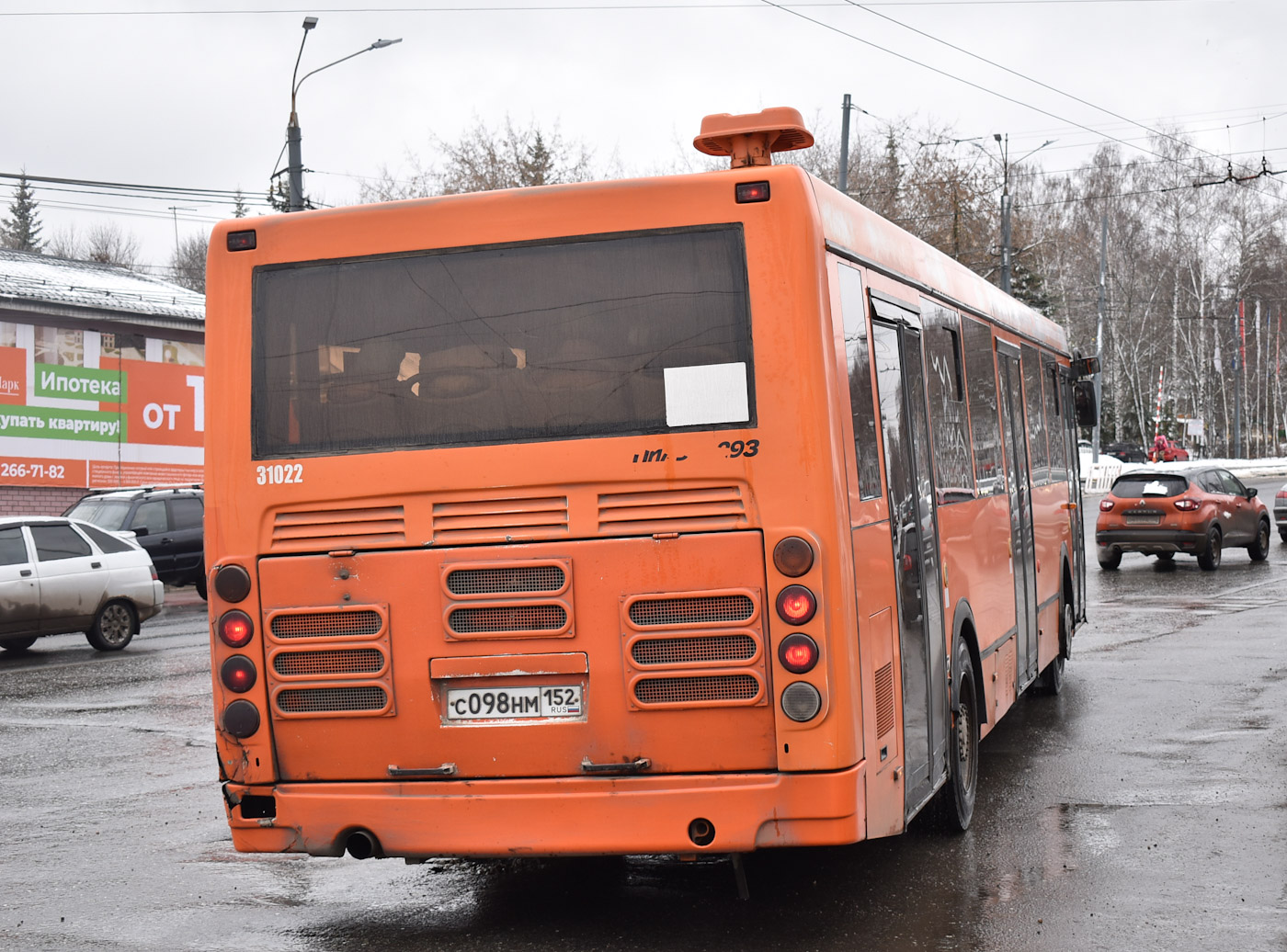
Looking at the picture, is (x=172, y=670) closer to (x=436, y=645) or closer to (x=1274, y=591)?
(x=436, y=645)

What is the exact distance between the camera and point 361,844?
5.69m

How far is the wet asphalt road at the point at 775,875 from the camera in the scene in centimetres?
584

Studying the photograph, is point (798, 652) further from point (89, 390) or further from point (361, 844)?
point (89, 390)

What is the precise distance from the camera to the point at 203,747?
1073 centimetres

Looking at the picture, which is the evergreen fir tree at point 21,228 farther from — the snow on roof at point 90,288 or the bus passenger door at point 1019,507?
the bus passenger door at point 1019,507

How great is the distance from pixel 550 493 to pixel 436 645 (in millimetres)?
692

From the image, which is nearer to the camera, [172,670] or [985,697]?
[985,697]

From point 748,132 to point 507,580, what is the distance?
6.15 ft

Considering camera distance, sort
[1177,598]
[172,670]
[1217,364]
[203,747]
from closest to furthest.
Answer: [203,747], [172,670], [1177,598], [1217,364]

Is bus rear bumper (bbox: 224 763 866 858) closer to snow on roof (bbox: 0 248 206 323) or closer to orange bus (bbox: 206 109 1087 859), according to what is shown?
orange bus (bbox: 206 109 1087 859)

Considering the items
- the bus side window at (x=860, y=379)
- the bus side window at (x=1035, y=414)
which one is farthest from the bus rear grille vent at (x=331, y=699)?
the bus side window at (x=1035, y=414)

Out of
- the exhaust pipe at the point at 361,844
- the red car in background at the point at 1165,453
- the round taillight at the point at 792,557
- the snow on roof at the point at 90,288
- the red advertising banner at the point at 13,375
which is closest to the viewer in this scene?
the round taillight at the point at 792,557

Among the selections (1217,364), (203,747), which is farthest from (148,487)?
(1217,364)

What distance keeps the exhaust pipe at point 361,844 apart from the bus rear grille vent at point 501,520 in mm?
1102
